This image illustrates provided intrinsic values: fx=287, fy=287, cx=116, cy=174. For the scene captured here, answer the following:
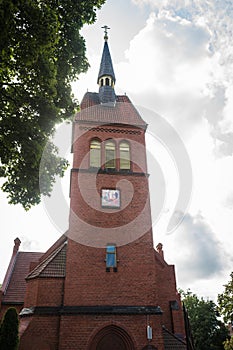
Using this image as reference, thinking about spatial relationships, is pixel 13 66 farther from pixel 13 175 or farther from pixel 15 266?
pixel 15 266

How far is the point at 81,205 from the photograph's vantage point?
45.3 feet

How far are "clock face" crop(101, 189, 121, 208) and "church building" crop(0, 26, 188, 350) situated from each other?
5cm

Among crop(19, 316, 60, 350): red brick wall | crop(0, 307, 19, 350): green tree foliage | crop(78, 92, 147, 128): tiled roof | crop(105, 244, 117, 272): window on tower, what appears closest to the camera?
crop(0, 307, 19, 350): green tree foliage

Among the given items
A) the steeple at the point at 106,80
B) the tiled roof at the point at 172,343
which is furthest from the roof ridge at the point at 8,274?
the steeple at the point at 106,80

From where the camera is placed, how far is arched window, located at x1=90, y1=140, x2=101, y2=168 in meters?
15.1

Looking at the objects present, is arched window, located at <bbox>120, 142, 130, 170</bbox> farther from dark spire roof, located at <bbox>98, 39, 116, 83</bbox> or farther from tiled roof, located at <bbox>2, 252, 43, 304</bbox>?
tiled roof, located at <bbox>2, 252, 43, 304</bbox>

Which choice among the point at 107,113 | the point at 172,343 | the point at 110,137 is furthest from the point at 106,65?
the point at 172,343

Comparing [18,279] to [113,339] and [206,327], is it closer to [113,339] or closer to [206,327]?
[113,339]

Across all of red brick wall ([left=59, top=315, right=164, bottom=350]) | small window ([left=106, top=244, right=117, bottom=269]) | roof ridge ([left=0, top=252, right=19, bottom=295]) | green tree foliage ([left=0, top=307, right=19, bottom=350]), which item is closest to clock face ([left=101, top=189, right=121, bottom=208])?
small window ([left=106, top=244, right=117, bottom=269])

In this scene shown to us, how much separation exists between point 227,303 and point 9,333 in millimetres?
19315

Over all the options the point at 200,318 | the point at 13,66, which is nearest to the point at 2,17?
the point at 13,66

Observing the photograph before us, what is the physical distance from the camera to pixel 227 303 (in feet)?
77.7

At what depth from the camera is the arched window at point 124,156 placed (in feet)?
50.5

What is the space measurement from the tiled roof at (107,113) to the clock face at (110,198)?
14.5 ft
